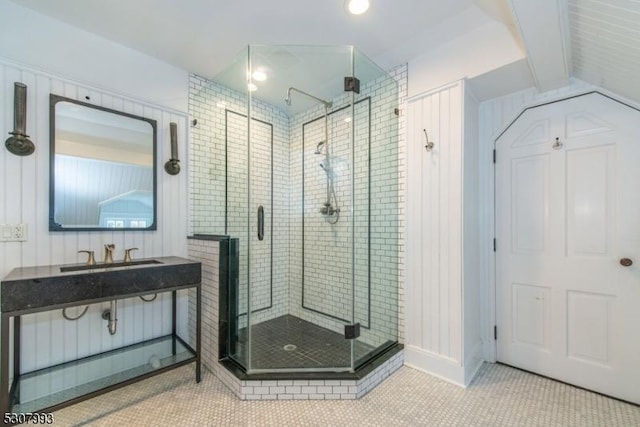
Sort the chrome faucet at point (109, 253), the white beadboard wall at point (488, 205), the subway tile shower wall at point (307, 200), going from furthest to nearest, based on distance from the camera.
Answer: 1. the subway tile shower wall at point (307, 200)
2. the white beadboard wall at point (488, 205)
3. the chrome faucet at point (109, 253)

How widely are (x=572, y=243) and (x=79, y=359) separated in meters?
3.77

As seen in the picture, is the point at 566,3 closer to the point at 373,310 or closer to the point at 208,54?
the point at 373,310

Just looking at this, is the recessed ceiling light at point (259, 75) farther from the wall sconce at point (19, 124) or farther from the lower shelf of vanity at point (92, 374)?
the lower shelf of vanity at point (92, 374)

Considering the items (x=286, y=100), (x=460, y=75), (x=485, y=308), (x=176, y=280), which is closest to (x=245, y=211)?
(x=176, y=280)

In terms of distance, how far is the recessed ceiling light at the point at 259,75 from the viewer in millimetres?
2387

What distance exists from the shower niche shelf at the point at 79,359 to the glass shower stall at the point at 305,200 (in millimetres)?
484

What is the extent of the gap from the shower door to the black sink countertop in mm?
550

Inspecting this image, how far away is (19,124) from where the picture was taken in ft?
6.07

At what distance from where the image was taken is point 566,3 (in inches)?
52.4

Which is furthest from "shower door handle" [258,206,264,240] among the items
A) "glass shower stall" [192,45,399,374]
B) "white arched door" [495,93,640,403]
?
"white arched door" [495,93,640,403]

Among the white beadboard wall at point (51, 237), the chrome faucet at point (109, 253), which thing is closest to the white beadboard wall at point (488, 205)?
the white beadboard wall at point (51, 237)

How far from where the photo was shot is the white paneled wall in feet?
7.07

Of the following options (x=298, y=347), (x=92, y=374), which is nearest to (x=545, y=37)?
(x=298, y=347)

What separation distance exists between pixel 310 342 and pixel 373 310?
2.09 feet
